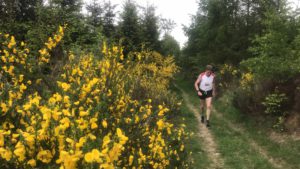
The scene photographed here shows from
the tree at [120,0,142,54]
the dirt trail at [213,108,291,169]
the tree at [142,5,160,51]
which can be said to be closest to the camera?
the dirt trail at [213,108,291,169]

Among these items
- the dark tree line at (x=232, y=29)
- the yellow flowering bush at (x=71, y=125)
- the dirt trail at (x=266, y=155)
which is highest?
the dark tree line at (x=232, y=29)

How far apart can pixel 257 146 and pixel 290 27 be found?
16.3 feet

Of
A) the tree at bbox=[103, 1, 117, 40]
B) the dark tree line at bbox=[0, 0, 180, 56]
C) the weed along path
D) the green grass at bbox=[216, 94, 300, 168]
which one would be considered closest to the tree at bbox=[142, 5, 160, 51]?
the dark tree line at bbox=[0, 0, 180, 56]

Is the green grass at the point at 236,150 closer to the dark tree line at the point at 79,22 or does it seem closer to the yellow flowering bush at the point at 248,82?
the yellow flowering bush at the point at 248,82

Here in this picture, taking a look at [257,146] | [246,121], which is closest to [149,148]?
[257,146]

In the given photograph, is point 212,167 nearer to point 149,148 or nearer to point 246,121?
point 149,148

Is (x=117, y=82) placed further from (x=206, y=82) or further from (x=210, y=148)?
(x=206, y=82)

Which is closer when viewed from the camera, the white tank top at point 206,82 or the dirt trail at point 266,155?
the dirt trail at point 266,155

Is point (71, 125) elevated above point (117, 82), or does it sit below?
below

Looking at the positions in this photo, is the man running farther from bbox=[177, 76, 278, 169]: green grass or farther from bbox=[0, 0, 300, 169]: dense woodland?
bbox=[0, 0, 300, 169]: dense woodland

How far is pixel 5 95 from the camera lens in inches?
120

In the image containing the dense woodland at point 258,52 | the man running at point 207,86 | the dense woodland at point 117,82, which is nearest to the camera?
the dense woodland at point 117,82

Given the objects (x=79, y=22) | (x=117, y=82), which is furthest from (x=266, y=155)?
(x=79, y=22)

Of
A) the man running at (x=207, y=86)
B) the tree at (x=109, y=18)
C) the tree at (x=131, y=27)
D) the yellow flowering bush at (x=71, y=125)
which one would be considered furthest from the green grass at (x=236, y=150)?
the tree at (x=109, y=18)
